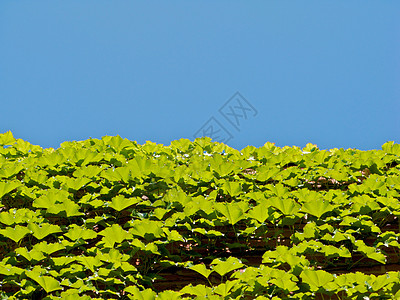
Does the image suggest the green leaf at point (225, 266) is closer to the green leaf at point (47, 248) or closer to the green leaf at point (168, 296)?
the green leaf at point (168, 296)

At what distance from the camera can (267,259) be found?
2.48 metres

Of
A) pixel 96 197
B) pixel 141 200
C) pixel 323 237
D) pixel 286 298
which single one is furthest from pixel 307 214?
pixel 96 197

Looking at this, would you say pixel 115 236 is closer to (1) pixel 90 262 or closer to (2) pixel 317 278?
(1) pixel 90 262

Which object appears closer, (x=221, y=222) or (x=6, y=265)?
(x=6, y=265)

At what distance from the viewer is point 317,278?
224 cm

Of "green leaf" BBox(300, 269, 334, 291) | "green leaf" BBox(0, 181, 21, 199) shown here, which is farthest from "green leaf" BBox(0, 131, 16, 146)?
"green leaf" BBox(300, 269, 334, 291)

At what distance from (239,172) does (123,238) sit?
1203 millimetres

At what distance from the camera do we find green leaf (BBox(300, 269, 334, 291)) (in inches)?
88.1

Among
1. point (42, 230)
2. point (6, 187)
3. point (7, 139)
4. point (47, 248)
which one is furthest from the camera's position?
point (7, 139)

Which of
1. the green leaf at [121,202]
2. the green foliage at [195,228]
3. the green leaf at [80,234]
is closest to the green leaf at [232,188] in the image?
the green foliage at [195,228]

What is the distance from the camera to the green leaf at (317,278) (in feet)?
7.34

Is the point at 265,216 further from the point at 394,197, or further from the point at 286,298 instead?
the point at 394,197

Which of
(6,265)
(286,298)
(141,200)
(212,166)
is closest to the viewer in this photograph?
(286,298)

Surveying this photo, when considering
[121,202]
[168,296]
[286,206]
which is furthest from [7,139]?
[286,206]
